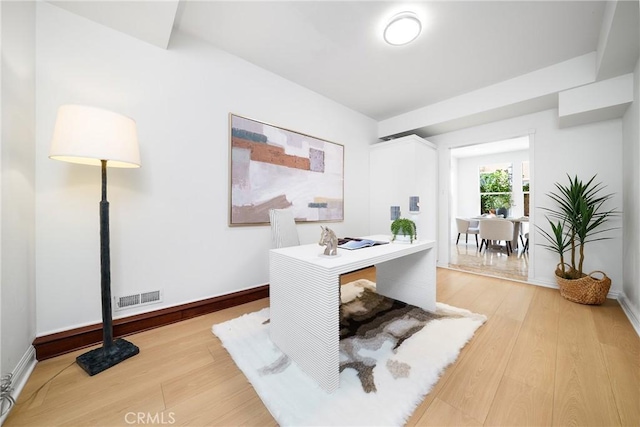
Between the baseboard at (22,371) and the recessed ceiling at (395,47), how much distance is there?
2449 mm

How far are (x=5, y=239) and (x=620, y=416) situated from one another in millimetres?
2964

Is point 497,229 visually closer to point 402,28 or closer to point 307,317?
point 402,28

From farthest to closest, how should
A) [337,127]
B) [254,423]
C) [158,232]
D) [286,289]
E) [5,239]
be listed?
[337,127] < [158,232] < [286,289] < [5,239] < [254,423]

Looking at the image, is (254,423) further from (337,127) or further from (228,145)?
(337,127)

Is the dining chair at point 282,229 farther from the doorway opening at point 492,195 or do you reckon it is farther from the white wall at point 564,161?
the doorway opening at point 492,195

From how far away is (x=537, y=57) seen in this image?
87.7 inches

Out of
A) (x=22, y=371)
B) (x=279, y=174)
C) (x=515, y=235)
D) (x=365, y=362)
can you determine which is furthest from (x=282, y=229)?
(x=515, y=235)

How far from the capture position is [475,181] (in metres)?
6.62

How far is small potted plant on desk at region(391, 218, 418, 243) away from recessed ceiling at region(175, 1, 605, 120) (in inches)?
63.2

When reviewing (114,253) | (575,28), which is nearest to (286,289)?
(114,253)

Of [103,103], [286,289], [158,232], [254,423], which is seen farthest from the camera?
[158,232]


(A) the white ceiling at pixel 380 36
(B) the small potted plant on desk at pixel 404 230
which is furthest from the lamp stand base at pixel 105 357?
(A) the white ceiling at pixel 380 36

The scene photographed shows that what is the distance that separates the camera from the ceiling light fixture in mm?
1771

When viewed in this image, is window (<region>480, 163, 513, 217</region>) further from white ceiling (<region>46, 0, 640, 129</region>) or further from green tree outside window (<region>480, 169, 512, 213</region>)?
white ceiling (<region>46, 0, 640, 129</region>)
